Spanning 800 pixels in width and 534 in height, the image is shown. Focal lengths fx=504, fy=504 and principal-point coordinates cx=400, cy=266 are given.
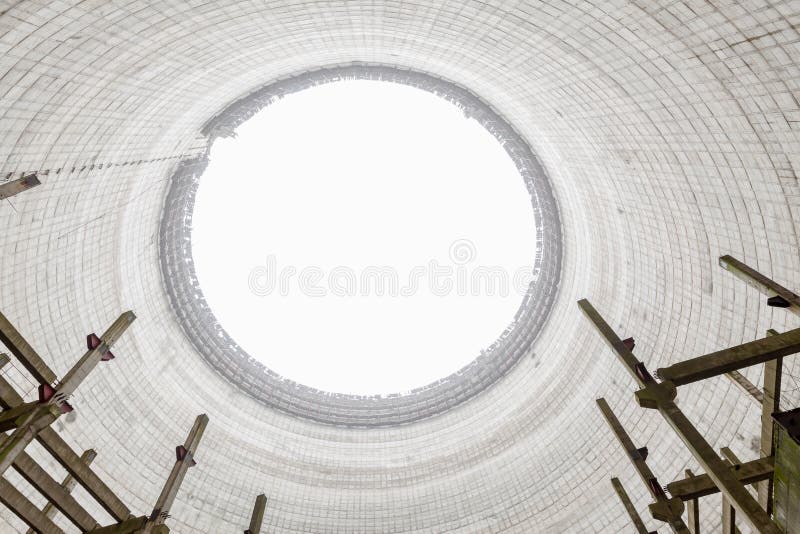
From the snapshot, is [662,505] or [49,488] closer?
[49,488]

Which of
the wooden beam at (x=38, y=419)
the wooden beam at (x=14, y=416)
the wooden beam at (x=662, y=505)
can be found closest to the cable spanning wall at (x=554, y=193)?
the wooden beam at (x=662, y=505)

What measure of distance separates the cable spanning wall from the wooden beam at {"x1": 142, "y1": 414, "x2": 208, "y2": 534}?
4.60 meters

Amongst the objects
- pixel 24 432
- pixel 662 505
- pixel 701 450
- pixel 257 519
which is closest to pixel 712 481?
pixel 662 505

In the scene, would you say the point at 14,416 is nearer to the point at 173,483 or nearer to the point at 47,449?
the point at 47,449

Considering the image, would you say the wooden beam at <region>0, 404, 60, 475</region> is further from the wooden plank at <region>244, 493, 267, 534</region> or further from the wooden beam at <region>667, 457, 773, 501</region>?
the wooden beam at <region>667, 457, 773, 501</region>

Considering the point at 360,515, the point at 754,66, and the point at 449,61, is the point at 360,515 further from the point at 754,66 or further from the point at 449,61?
the point at 754,66

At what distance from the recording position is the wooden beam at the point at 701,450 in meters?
4.30

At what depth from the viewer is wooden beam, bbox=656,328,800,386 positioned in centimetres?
509

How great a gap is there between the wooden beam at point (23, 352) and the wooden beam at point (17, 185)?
226 centimetres

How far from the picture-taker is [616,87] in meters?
9.09

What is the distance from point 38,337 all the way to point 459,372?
13.3 meters

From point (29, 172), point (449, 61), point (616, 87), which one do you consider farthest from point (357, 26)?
point (29, 172)

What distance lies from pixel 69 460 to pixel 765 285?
9159 mm

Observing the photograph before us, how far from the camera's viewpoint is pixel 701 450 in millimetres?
4895
